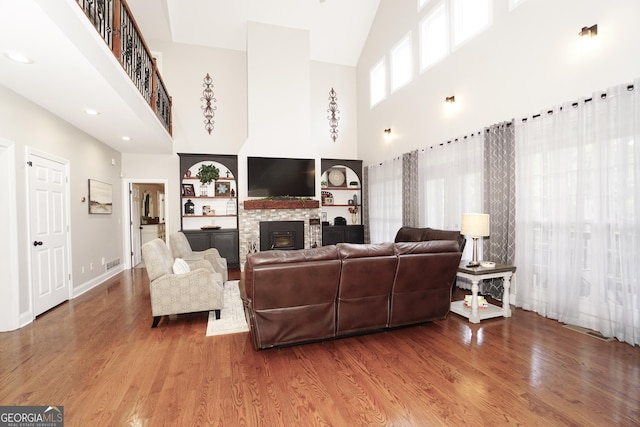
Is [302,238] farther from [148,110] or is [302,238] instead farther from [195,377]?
[195,377]

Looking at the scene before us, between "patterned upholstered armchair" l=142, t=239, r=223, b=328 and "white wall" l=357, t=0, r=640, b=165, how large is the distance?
443 cm

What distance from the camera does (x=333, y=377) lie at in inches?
90.2

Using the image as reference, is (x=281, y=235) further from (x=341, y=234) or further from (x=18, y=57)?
(x=18, y=57)

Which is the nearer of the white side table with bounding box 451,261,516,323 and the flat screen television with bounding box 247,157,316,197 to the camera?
the white side table with bounding box 451,261,516,323

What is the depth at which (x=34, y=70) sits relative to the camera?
2820mm

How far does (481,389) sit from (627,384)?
3.46 ft

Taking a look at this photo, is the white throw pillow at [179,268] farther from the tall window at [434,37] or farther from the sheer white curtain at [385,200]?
the tall window at [434,37]

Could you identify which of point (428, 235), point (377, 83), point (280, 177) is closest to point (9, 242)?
point (280, 177)

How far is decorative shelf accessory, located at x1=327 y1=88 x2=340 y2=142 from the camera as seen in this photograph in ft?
27.3

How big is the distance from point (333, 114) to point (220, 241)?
4605mm

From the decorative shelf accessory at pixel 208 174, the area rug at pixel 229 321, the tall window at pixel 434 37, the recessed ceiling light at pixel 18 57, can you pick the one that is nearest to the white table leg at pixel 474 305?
the area rug at pixel 229 321

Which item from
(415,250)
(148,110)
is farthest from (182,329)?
(148,110)

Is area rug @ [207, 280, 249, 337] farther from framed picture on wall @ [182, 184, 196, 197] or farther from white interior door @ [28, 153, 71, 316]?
framed picture on wall @ [182, 184, 196, 197]

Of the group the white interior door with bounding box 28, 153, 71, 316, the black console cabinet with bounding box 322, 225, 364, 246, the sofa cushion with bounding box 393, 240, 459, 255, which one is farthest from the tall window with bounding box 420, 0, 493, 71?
the white interior door with bounding box 28, 153, 71, 316
